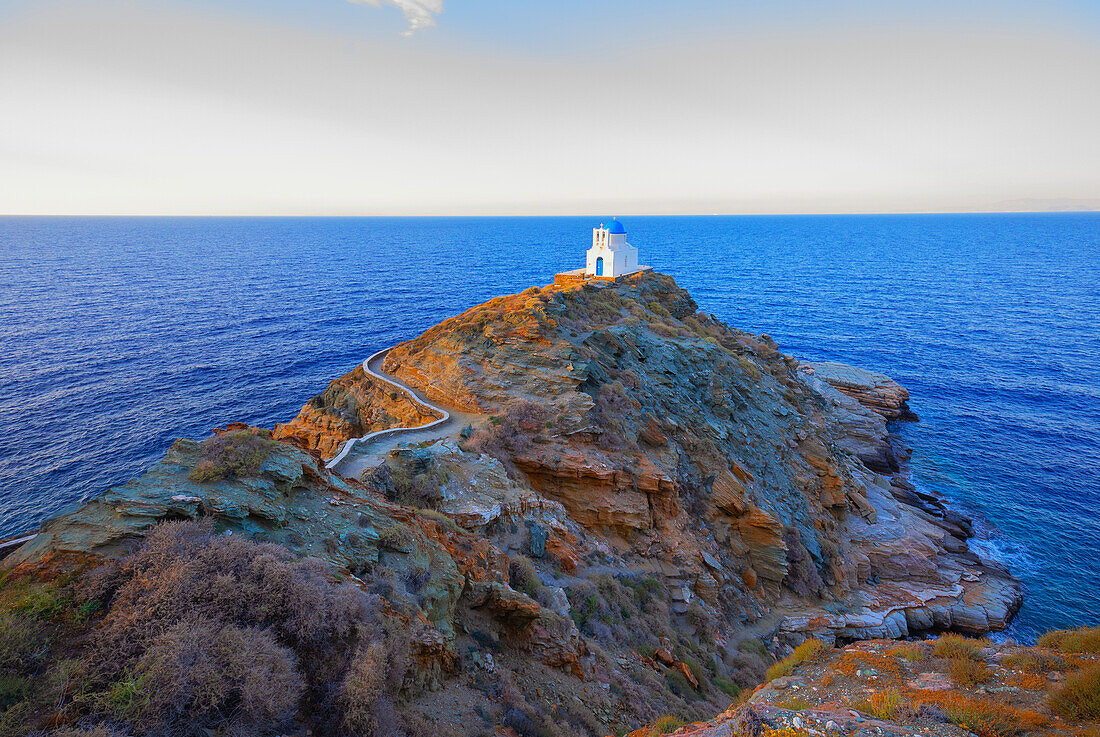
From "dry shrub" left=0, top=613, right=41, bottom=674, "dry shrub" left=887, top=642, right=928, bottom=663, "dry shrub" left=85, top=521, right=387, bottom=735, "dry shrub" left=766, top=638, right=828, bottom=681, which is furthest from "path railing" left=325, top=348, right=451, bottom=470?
"dry shrub" left=887, top=642, right=928, bottom=663

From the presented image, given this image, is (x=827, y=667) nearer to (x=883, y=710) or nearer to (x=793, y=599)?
(x=883, y=710)

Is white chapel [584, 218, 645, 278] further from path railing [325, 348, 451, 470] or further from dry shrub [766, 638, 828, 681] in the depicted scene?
dry shrub [766, 638, 828, 681]

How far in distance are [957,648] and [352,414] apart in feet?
93.0

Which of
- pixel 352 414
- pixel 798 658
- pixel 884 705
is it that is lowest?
pixel 798 658

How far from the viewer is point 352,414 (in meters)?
30.1

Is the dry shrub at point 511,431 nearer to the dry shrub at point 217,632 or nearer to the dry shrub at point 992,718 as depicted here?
the dry shrub at point 217,632

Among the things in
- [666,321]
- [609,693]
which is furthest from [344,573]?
[666,321]

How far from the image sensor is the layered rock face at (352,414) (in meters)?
28.0

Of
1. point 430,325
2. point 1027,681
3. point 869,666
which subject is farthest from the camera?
point 430,325

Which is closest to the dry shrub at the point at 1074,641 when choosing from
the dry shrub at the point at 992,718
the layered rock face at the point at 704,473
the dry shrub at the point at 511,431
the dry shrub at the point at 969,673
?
the dry shrub at the point at 969,673

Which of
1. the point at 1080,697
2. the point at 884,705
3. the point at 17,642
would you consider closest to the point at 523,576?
the point at 884,705

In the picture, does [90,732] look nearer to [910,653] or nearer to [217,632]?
[217,632]

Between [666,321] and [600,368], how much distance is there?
53.9ft

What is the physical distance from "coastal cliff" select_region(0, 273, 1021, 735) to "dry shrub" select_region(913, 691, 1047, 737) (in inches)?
316
